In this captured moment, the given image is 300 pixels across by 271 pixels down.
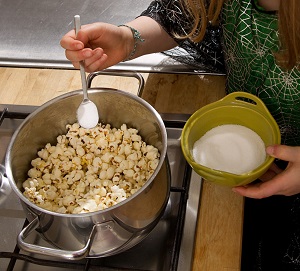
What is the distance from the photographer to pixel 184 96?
1.04 metres

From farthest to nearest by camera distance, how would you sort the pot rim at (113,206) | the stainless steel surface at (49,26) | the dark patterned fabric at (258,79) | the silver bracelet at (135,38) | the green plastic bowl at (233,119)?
the stainless steel surface at (49,26) < the silver bracelet at (135,38) < the dark patterned fabric at (258,79) < the green plastic bowl at (233,119) < the pot rim at (113,206)

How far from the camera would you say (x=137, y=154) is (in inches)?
34.7

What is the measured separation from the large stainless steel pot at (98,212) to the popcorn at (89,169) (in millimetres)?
21

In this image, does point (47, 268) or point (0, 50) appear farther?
point (0, 50)

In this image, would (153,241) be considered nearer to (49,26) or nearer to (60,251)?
(60,251)

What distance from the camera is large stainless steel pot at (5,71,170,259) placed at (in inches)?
28.1

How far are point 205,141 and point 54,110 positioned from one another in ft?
0.88

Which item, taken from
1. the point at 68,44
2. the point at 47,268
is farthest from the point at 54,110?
the point at 47,268

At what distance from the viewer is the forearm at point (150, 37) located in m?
1.04

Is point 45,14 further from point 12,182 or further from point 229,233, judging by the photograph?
point 229,233

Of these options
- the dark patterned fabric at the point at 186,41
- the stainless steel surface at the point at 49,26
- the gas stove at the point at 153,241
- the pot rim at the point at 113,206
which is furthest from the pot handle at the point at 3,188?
the dark patterned fabric at the point at 186,41

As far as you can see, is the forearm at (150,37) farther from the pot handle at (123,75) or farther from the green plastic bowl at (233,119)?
the green plastic bowl at (233,119)

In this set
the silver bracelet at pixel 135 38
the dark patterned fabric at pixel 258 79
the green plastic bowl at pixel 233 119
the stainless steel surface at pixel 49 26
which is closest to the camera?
the green plastic bowl at pixel 233 119

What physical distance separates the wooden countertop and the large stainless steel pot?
0.09 metres
